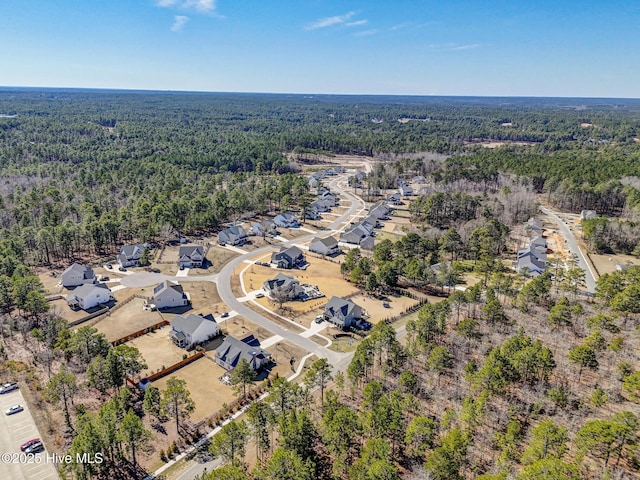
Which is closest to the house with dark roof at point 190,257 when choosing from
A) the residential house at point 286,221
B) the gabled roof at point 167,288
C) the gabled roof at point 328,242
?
the gabled roof at point 167,288

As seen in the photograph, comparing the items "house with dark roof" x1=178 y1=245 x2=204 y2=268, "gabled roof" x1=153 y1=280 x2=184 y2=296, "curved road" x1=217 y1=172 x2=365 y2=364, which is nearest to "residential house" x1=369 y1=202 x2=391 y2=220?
"curved road" x1=217 y1=172 x2=365 y2=364

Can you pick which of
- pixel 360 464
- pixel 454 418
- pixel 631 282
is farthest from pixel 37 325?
pixel 631 282

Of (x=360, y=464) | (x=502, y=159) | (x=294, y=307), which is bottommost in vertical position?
(x=294, y=307)

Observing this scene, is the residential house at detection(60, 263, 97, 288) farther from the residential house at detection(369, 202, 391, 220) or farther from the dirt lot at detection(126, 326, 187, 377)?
the residential house at detection(369, 202, 391, 220)

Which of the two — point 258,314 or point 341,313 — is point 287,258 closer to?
point 258,314

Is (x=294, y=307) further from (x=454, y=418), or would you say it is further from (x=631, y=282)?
(x=631, y=282)

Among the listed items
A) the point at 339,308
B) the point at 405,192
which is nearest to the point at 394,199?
the point at 405,192
